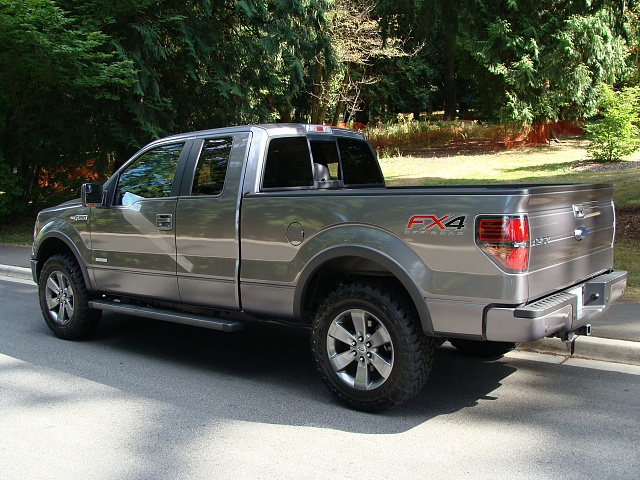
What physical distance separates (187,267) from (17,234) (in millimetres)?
11983

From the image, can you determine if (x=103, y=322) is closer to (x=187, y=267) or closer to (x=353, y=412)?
(x=187, y=267)

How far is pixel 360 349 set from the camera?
15.2 ft

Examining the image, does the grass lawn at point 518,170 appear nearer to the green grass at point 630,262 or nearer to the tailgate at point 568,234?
the green grass at point 630,262

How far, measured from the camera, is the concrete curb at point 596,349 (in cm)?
564

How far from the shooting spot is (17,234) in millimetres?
15867

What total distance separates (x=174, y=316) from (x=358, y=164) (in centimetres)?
229

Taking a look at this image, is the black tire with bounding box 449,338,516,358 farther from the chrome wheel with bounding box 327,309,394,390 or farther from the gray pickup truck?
the chrome wheel with bounding box 327,309,394,390

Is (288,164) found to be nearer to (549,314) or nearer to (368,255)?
(368,255)

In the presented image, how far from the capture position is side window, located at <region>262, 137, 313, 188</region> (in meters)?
5.56

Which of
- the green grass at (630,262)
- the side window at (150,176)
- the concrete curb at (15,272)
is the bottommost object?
the concrete curb at (15,272)

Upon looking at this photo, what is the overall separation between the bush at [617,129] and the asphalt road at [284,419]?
1887cm

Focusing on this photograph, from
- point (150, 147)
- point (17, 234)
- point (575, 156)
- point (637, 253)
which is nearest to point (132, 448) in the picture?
point (150, 147)

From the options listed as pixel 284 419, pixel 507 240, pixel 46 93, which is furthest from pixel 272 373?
pixel 46 93

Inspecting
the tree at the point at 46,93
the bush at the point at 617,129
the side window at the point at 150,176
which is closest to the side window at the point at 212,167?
the side window at the point at 150,176
